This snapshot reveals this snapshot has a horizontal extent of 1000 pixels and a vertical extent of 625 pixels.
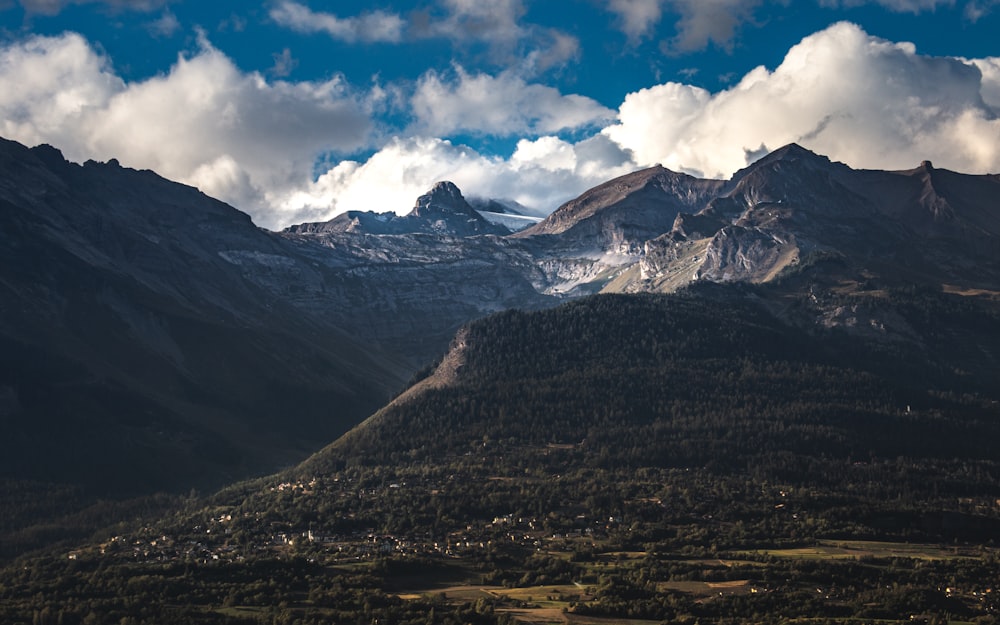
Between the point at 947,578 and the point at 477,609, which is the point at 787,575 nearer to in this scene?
the point at 947,578

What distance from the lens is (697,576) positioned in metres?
200

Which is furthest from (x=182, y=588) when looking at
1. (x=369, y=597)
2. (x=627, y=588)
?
(x=627, y=588)

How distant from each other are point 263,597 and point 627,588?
5713 centimetres

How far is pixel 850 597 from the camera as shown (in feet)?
611

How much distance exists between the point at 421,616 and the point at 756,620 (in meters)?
48.0

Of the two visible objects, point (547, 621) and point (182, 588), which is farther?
point (182, 588)

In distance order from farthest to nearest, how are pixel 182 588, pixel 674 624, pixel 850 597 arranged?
1. pixel 182 588
2. pixel 850 597
3. pixel 674 624

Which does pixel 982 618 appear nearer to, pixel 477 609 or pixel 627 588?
pixel 627 588

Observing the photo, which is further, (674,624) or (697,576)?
(697,576)

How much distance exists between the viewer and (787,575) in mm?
197000

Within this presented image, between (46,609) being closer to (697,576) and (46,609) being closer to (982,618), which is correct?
(697,576)

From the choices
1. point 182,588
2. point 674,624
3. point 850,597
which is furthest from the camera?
point 182,588

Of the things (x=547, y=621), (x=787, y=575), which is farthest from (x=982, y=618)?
(x=547, y=621)

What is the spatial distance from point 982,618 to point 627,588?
51.3 metres
